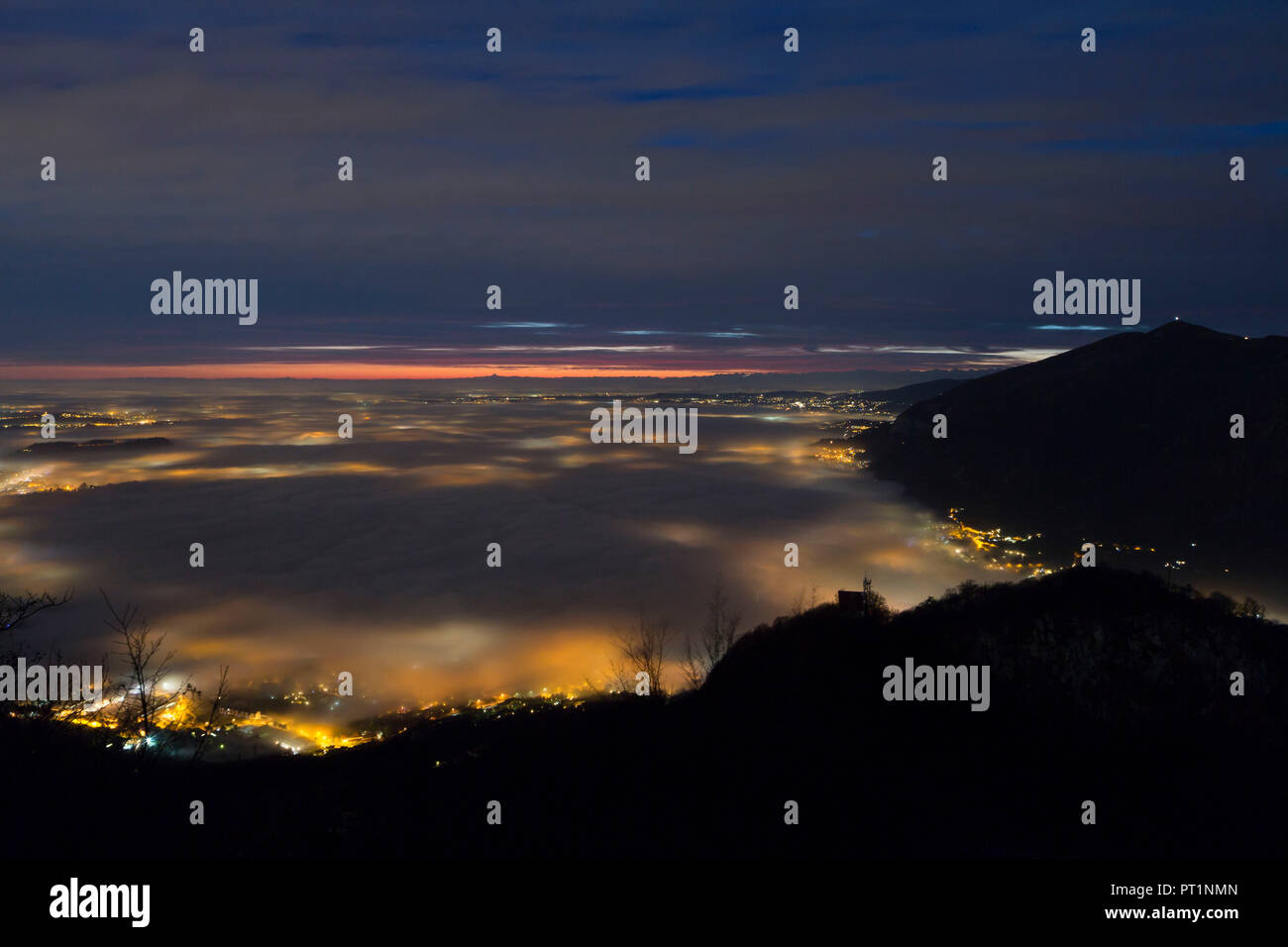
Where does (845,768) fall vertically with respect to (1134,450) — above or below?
below

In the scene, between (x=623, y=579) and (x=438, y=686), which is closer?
(x=438, y=686)

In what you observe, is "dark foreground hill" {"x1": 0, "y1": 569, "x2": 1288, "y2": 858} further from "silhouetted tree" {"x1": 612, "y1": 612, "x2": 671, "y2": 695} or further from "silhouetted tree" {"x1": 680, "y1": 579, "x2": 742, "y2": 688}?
"silhouetted tree" {"x1": 680, "y1": 579, "x2": 742, "y2": 688}

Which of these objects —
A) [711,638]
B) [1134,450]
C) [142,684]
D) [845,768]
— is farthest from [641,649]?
[1134,450]

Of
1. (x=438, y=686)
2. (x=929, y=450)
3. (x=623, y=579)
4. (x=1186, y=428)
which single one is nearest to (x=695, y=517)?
(x=623, y=579)

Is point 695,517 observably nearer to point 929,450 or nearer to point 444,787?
point 929,450

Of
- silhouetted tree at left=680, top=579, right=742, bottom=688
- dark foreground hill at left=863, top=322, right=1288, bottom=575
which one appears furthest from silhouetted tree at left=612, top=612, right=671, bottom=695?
dark foreground hill at left=863, top=322, right=1288, bottom=575

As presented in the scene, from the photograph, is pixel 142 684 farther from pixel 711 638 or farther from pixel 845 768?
pixel 711 638

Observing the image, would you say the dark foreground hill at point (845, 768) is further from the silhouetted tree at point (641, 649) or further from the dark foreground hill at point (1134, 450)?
the dark foreground hill at point (1134, 450)
